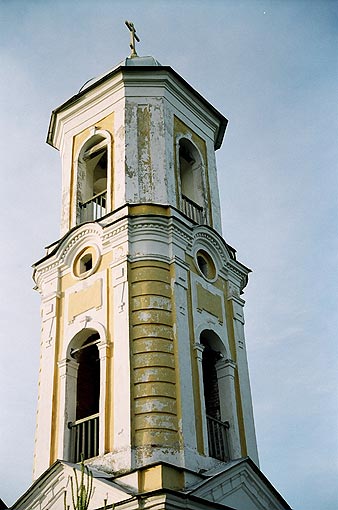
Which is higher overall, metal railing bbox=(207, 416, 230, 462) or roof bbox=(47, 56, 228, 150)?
roof bbox=(47, 56, 228, 150)

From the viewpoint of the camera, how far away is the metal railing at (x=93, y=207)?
18375 mm

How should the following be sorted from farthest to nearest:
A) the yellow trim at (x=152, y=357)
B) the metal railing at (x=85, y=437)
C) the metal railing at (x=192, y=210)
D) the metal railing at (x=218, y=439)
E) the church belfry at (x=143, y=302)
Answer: the metal railing at (x=192, y=210) < the metal railing at (x=218, y=439) < the metal railing at (x=85, y=437) < the church belfry at (x=143, y=302) < the yellow trim at (x=152, y=357)

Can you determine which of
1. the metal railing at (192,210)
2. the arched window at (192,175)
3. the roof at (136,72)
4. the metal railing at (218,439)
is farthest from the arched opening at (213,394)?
the roof at (136,72)

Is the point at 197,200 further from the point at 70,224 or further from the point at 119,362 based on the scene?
the point at 119,362

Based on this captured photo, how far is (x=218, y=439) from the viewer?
1528 cm

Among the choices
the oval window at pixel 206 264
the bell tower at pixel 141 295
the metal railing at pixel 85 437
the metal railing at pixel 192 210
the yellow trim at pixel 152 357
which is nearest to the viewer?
the yellow trim at pixel 152 357

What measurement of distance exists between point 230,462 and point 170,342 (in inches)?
98.3

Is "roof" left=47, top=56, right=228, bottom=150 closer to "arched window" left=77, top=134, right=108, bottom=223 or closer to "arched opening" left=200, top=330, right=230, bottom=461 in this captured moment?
"arched window" left=77, top=134, right=108, bottom=223

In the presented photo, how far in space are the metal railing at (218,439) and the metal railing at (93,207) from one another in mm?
5754

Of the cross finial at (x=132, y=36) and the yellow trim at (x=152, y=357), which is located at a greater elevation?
the cross finial at (x=132, y=36)

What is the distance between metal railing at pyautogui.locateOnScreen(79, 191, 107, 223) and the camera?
18375mm

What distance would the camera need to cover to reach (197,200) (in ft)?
62.1

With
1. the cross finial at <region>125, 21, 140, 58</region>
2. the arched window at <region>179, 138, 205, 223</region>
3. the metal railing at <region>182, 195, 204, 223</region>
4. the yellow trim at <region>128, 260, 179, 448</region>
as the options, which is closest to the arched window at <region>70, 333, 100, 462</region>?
the yellow trim at <region>128, 260, 179, 448</region>

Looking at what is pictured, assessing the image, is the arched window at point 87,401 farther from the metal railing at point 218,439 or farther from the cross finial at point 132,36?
the cross finial at point 132,36
